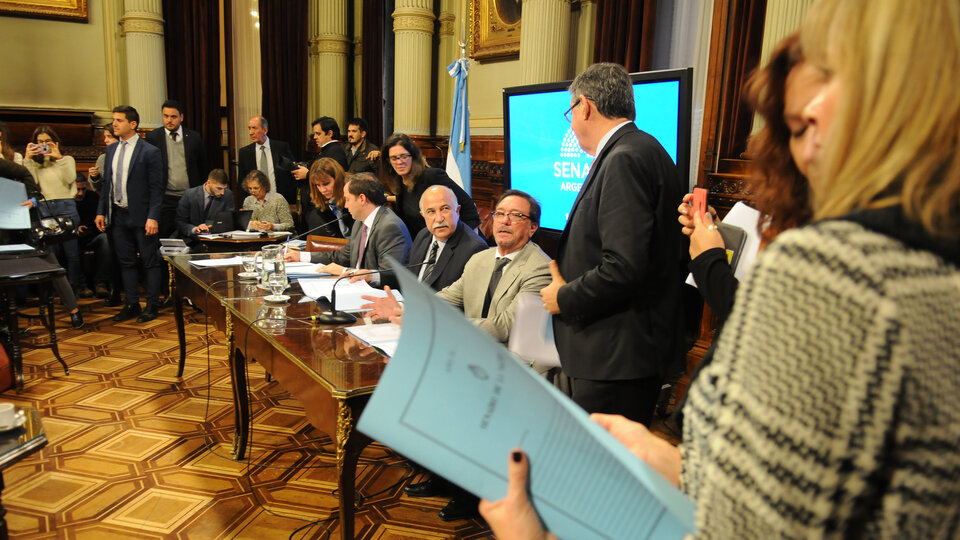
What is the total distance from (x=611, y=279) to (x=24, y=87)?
26.4 ft

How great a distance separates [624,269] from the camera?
1657 mm

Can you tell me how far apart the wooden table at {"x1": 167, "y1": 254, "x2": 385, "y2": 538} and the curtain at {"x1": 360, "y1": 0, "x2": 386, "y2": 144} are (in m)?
4.86

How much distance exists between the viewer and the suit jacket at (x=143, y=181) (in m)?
5.07

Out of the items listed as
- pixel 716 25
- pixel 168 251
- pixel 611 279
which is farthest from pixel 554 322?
pixel 168 251

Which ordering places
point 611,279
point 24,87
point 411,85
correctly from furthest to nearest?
1. point 24,87
2. point 411,85
3. point 611,279

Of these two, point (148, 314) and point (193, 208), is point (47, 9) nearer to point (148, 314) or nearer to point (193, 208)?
point (193, 208)

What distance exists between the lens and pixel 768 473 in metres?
0.44

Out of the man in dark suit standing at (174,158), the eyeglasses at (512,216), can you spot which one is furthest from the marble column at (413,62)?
the eyeglasses at (512,216)

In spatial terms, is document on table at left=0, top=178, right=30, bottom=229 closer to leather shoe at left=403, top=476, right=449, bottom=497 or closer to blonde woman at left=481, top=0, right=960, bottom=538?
leather shoe at left=403, top=476, right=449, bottom=497

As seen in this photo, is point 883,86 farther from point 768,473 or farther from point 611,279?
point 611,279

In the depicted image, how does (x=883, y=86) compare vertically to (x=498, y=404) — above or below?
above

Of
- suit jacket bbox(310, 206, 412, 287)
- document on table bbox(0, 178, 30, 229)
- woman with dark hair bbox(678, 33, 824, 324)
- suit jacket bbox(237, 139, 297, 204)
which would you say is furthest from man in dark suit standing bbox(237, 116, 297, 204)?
woman with dark hair bbox(678, 33, 824, 324)

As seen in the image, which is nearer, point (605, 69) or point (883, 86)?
point (883, 86)

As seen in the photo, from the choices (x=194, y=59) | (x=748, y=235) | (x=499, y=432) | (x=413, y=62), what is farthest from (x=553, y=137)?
(x=194, y=59)
